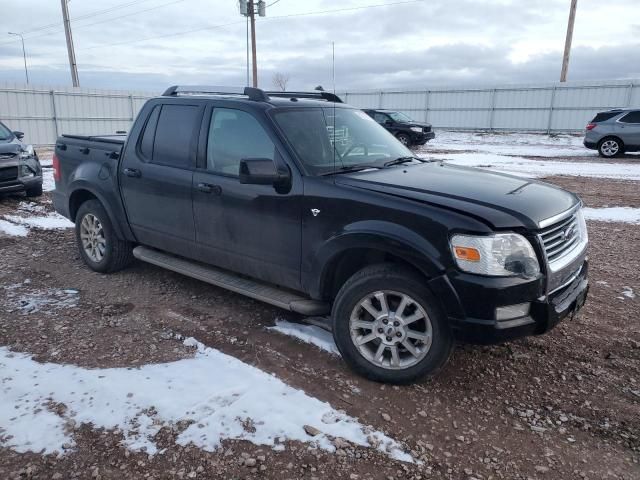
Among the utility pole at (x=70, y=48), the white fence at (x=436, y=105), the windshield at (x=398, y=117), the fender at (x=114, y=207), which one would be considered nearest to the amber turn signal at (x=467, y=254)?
the fender at (x=114, y=207)

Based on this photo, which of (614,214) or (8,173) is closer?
(614,214)

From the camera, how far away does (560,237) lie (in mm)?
3365

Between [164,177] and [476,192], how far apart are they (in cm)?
273

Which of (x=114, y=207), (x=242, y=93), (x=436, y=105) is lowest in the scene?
(x=114, y=207)

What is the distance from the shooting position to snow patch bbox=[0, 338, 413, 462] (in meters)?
2.88

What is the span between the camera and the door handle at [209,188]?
418cm

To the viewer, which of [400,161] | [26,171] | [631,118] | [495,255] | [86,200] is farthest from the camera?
[631,118]

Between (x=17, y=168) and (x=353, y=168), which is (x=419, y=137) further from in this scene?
(x=353, y=168)

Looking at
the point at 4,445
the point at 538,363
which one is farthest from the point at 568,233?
the point at 4,445

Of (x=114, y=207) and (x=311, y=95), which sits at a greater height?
(x=311, y=95)

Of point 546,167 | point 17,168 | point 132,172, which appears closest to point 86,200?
point 132,172

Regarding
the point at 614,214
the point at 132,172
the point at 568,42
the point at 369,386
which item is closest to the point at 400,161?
the point at 369,386

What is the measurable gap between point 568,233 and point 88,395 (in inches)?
132

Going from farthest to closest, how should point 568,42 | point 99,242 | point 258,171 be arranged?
1. point 568,42
2. point 99,242
3. point 258,171
